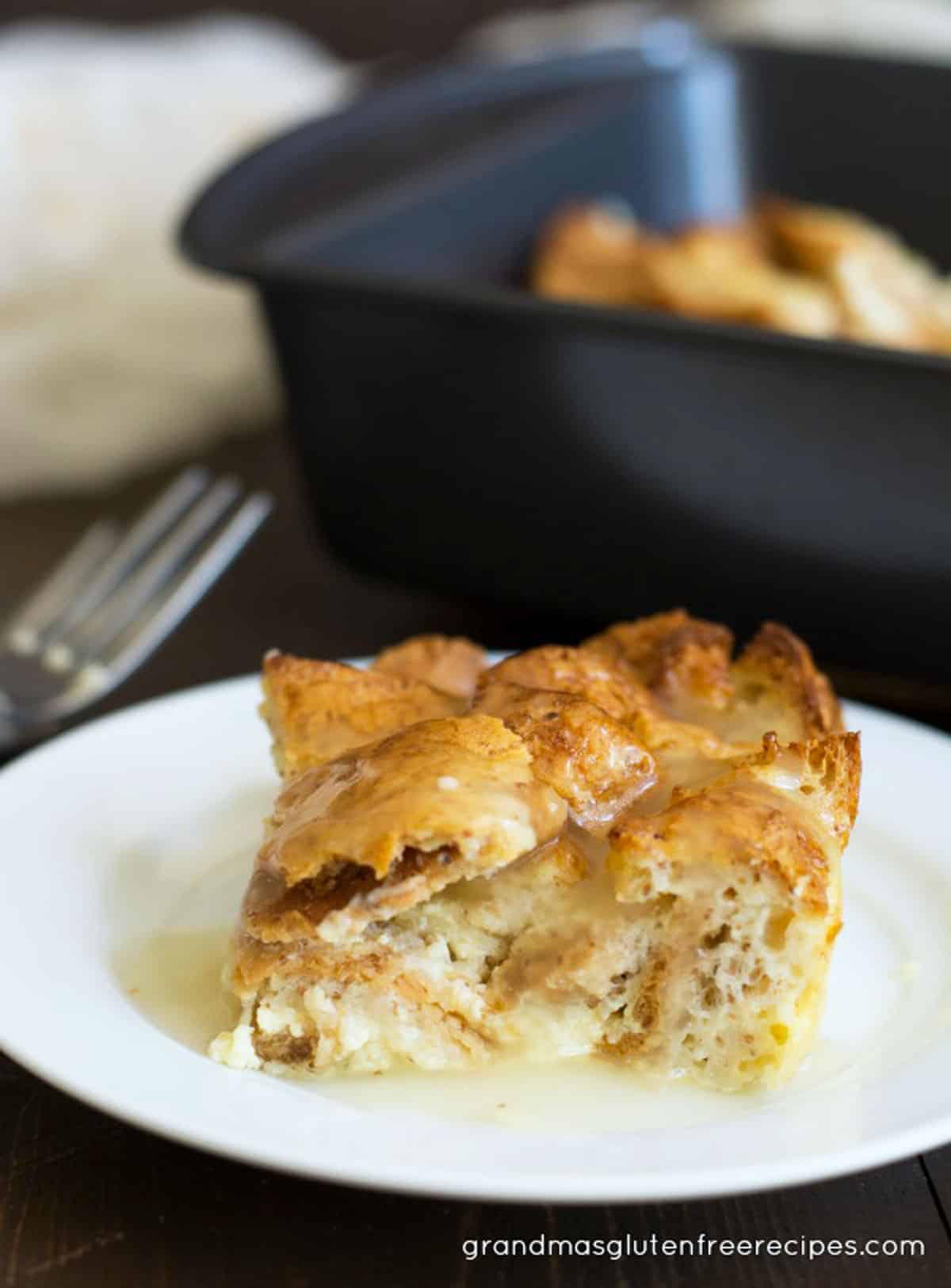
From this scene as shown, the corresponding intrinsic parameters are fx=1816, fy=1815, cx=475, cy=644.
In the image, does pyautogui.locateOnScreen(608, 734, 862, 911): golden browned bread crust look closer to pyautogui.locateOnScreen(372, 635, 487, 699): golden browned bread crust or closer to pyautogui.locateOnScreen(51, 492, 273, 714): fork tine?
pyautogui.locateOnScreen(372, 635, 487, 699): golden browned bread crust

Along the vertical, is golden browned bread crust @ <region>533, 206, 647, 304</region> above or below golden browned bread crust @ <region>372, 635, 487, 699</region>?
below

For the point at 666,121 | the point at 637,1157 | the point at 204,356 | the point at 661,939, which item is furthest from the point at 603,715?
the point at 666,121

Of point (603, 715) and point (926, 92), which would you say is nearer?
point (603, 715)

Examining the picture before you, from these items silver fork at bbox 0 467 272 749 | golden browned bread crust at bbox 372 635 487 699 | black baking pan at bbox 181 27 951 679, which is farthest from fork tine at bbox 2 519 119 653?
golden browned bread crust at bbox 372 635 487 699

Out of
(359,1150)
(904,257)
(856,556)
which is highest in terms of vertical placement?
(359,1150)

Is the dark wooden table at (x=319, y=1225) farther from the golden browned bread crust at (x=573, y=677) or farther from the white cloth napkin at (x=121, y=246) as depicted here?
the white cloth napkin at (x=121, y=246)

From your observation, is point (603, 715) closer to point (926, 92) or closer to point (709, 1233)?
point (709, 1233)
